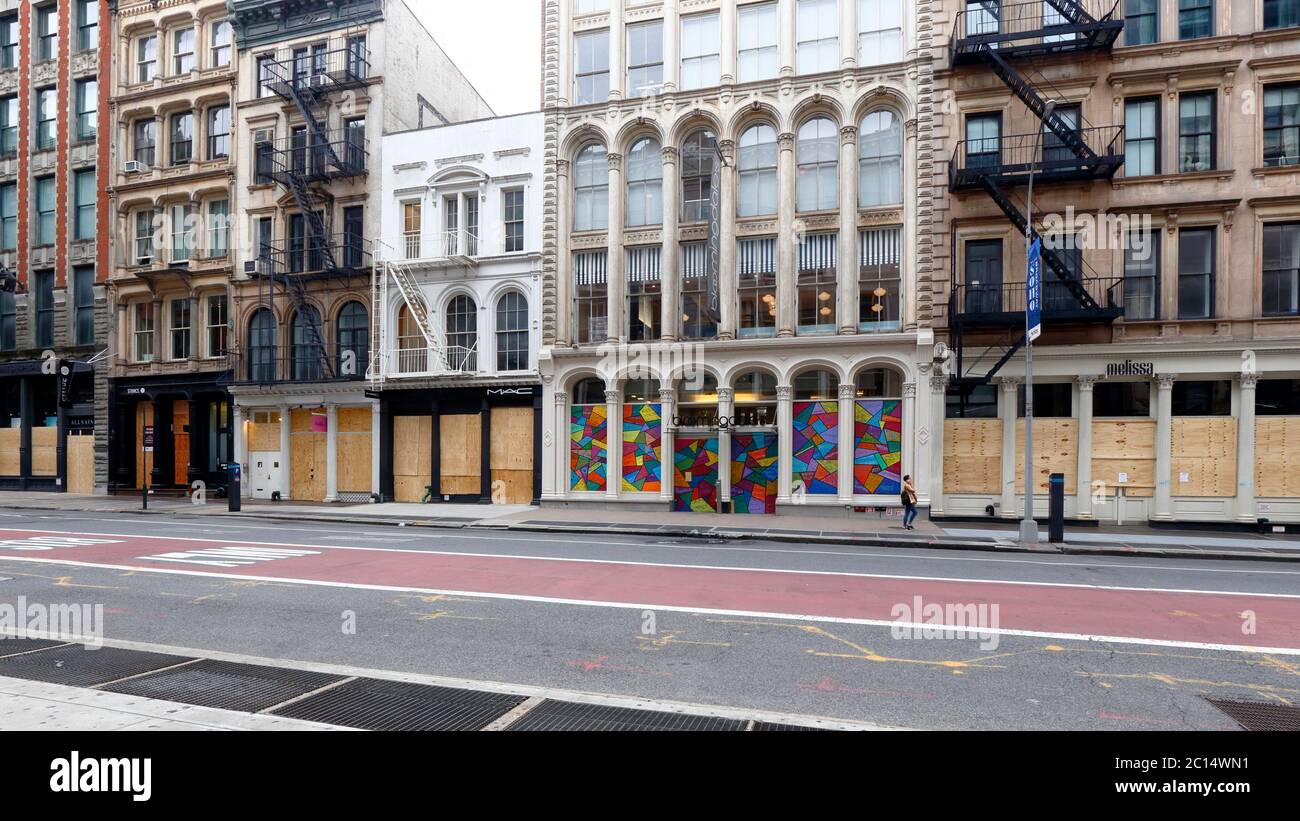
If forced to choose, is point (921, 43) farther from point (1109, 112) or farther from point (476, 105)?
point (476, 105)

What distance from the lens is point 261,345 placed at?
2927cm

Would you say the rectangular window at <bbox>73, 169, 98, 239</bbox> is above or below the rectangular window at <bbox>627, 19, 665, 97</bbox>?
below

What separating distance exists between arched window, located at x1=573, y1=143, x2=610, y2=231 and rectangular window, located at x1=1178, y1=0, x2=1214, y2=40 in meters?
17.7

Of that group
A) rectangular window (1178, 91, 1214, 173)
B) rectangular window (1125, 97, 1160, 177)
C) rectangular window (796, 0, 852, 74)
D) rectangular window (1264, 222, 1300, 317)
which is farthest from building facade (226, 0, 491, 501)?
rectangular window (1264, 222, 1300, 317)

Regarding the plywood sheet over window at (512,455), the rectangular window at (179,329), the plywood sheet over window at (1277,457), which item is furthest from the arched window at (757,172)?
the rectangular window at (179,329)

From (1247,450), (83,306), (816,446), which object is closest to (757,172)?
(816,446)

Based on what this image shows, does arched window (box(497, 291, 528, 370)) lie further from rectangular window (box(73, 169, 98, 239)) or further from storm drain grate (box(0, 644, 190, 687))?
rectangular window (box(73, 169, 98, 239))

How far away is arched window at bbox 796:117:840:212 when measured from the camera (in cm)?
2323

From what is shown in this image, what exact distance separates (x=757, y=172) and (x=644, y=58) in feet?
19.4

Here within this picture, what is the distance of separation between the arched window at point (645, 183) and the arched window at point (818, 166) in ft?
15.8

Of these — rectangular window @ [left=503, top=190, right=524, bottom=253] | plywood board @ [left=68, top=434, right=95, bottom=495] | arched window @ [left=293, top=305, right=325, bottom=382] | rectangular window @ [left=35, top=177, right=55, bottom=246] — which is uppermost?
rectangular window @ [left=35, top=177, right=55, bottom=246]

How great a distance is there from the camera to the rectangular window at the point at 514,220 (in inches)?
1024

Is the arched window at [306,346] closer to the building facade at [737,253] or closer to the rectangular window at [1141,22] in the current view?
the building facade at [737,253]

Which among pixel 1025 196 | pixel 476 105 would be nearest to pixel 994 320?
pixel 1025 196
